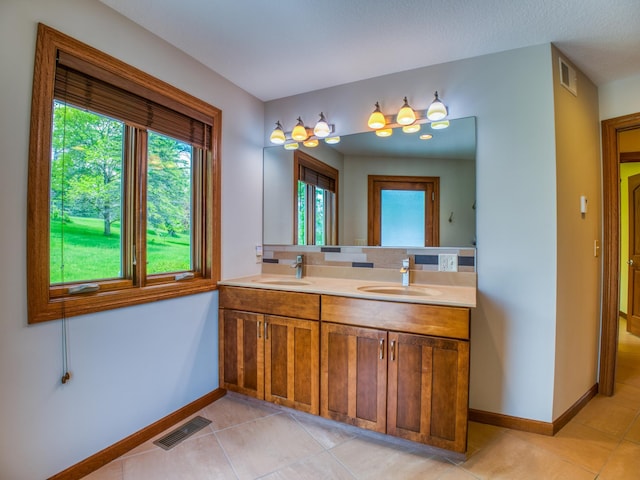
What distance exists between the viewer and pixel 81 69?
1551 mm

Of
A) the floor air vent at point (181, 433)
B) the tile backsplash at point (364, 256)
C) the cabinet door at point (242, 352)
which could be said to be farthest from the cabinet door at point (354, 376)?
the floor air vent at point (181, 433)

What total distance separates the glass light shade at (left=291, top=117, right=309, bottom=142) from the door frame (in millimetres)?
2220

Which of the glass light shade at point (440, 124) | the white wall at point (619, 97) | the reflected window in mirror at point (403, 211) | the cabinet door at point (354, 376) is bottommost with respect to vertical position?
the cabinet door at point (354, 376)

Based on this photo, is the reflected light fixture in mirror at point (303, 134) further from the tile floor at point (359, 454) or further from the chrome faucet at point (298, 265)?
the tile floor at point (359, 454)

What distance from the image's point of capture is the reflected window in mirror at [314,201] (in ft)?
8.44

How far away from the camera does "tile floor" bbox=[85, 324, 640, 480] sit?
158 centimetres

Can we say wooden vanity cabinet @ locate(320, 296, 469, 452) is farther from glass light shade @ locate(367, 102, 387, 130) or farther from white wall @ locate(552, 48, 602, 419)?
glass light shade @ locate(367, 102, 387, 130)

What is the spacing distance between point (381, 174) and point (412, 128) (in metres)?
0.38

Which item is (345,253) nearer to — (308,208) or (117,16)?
(308,208)

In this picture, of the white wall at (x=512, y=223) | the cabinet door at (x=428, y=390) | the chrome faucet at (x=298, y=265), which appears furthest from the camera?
the chrome faucet at (x=298, y=265)

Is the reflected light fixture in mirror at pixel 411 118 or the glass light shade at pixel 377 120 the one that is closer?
the reflected light fixture in mirror at pixel 411 118

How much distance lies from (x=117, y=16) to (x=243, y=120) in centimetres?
102

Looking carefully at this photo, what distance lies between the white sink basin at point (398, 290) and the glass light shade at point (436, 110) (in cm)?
112

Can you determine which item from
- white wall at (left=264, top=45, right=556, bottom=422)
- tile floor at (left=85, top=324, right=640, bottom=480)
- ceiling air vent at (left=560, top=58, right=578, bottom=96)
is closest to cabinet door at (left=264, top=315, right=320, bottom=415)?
tile floor at (left=85, top=324, right=640, bottom=480)
